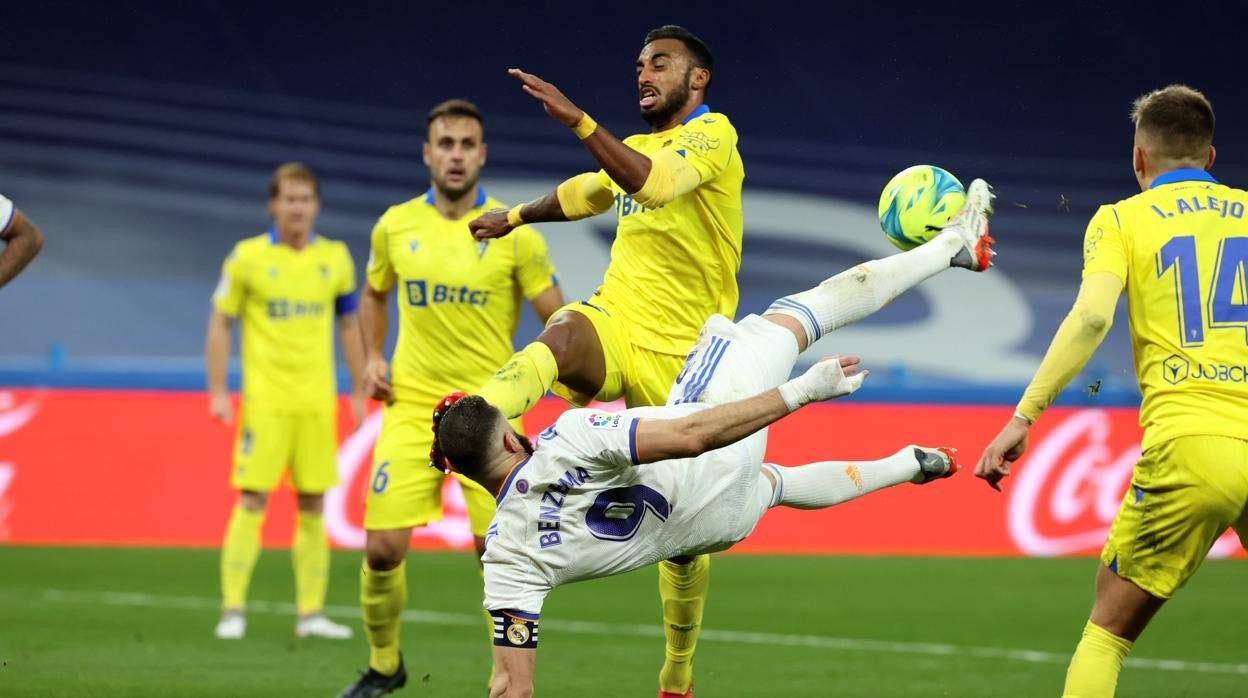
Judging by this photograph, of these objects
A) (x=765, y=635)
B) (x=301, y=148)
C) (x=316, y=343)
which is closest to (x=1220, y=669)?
(x=765, y=635)

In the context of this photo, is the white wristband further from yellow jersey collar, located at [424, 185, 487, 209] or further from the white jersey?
yellow jersey collar, located at [424, 185, 487, 209]

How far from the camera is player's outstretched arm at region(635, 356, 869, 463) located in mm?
5125

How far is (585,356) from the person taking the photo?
6.35 m

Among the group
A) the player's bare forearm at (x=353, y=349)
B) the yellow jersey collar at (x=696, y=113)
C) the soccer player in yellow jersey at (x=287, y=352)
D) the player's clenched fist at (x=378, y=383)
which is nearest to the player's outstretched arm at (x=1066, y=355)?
the yellow jersey collar at (x=696, y=113)

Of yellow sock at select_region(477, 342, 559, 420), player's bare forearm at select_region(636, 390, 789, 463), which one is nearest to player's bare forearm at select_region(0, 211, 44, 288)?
yellow sock at select_region(477, 342, 559, 420)

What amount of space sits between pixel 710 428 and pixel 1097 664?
54.9 inches

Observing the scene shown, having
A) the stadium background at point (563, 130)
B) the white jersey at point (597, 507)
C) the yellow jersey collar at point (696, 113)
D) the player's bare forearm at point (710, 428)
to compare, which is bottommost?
the white jersey at point (597, 507)

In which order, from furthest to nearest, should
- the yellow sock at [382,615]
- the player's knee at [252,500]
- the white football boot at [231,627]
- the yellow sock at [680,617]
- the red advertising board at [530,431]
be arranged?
the red advertising board at [530,431]
the player's knee at [252,500]
the white football boot at [231,627]
the yellow sock at [382,615]
the yellow sock at [680,617]

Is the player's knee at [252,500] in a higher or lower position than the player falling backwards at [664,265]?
lower

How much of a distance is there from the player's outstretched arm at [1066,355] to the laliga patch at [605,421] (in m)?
1.10

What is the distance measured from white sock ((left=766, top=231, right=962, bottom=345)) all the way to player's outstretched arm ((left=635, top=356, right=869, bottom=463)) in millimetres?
Result: 795

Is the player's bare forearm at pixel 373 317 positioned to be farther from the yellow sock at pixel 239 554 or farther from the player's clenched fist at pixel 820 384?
the player's clenched fist at pixel 820 384

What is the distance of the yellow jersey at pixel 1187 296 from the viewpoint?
5117mm

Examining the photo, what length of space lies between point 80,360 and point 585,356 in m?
11.8
